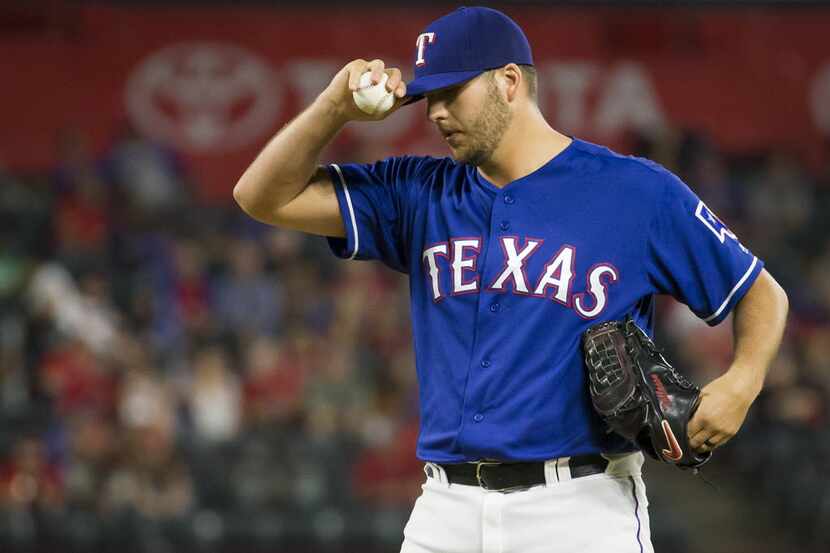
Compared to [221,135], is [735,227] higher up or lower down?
lower down

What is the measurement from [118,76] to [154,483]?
15.3ft

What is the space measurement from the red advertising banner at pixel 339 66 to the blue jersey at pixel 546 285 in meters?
7.57

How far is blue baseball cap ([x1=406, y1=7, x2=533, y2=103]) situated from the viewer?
119 inches

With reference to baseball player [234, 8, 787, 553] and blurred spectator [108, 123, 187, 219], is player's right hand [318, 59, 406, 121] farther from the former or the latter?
blurred spectator [108, 123, 187, 219]

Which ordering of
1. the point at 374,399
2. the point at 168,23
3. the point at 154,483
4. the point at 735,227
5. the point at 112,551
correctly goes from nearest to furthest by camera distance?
the point at 112,551, the point at 154,483, the point at 374,399, the point at 735,227, the point at 168,23

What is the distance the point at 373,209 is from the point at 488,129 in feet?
1.20

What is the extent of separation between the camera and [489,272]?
9.94 feet

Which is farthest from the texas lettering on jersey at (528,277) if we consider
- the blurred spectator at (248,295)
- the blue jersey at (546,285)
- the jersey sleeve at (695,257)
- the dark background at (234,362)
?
the blurred spectator at (248,295)

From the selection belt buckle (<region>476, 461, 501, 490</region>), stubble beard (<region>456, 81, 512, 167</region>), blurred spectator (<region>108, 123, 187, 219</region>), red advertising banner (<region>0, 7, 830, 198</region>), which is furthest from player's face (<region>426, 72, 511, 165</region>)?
red advertising banner (<region>0, 7, 830, 198</region>)

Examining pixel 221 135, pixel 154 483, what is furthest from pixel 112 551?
pixel 221 135

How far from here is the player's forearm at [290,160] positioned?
120 inches

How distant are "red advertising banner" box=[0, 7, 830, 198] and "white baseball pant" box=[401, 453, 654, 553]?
7761 millimetres

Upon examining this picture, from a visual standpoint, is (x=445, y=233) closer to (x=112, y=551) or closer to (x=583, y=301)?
(x=583, y=301)

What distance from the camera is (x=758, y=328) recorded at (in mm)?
3014
